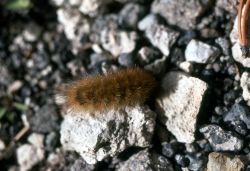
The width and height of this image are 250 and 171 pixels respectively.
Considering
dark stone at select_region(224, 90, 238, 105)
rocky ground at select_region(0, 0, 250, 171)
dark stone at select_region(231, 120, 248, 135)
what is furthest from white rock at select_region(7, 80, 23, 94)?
dark stone at select_region(231, 120, 248, 135)

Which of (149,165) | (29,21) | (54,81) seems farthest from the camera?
(29,21)

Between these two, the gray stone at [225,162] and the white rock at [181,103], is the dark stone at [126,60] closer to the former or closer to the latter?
the white rock at [181,103]

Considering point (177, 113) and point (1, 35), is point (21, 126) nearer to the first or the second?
point (1, 35)

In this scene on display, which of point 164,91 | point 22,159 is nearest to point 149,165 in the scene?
point 164,91

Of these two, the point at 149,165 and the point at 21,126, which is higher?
the point at 149,165

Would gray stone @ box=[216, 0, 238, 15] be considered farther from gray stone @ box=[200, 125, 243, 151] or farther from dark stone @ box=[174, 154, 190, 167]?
dark stone @ box=[174, 154, 190, 167]

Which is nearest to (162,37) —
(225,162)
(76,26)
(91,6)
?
(91,6)

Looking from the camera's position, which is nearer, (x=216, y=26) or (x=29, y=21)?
(x=216, y=26)

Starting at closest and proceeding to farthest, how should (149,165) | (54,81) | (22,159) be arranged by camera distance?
(149,165)
(22,159)
(54,81)
